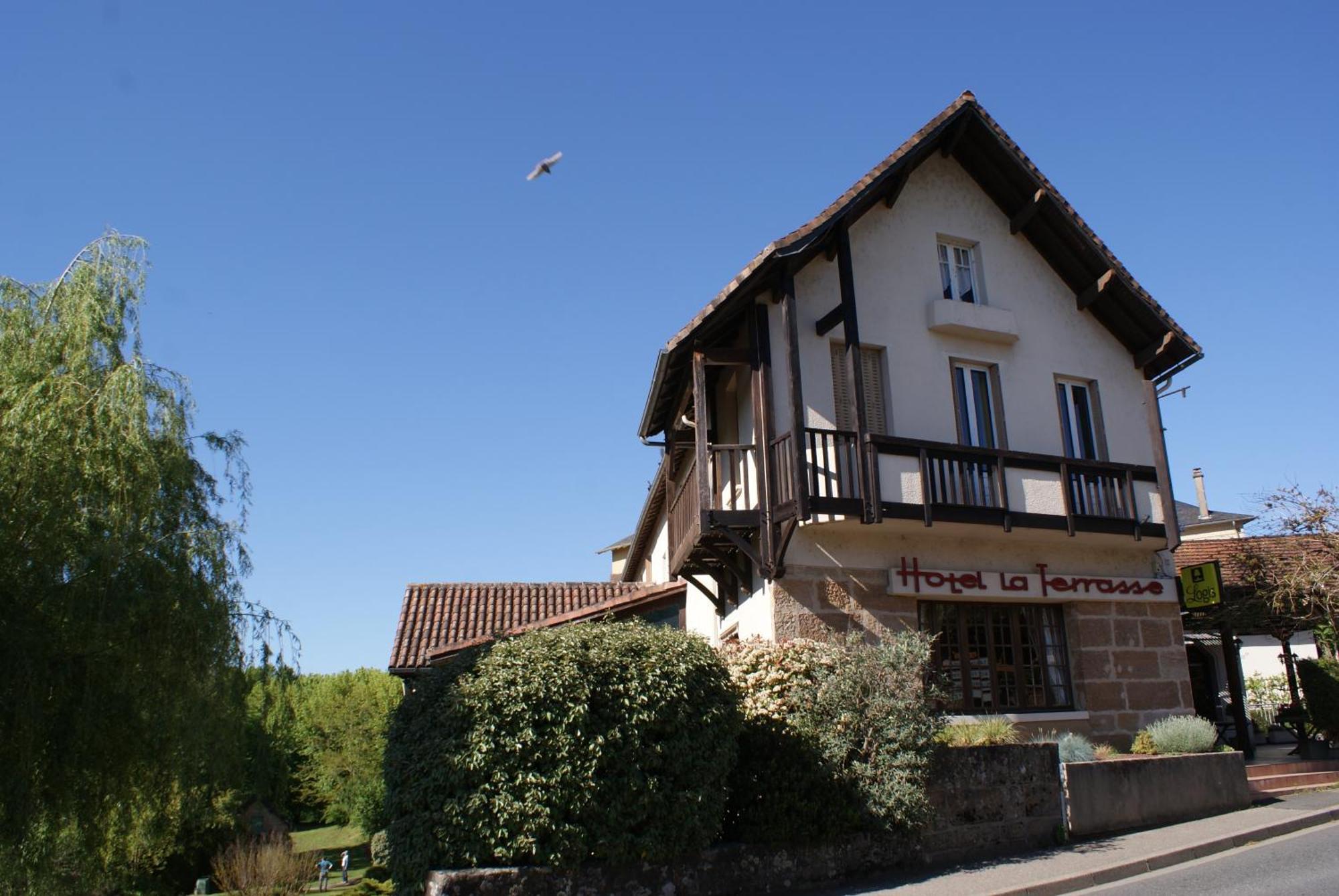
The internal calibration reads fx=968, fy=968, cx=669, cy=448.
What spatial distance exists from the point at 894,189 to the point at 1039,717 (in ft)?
26.2

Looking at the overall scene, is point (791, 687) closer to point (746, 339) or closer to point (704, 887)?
point (704, 887)

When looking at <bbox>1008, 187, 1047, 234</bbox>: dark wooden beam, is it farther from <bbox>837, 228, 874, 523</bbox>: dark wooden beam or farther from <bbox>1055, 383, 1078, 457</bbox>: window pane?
<bbox>837, 228, 874, 523</bbox>: dark wooden beam

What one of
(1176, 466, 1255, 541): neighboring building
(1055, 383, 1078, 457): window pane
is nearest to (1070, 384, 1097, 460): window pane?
(1055, 383, 1078, 457): window pane

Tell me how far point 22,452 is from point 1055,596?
502 inches

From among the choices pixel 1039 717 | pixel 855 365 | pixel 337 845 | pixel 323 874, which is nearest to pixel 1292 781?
pixel 1039 717

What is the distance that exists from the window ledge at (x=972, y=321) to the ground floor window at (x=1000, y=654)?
4.08 metres

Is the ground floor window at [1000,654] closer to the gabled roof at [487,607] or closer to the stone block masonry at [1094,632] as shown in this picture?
the stone block masonry at [1094,632]

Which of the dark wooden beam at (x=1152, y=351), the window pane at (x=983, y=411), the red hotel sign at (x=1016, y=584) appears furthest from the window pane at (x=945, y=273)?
the red hotel sign at (x=1016, y=584)

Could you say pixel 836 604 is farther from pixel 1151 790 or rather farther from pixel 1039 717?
pixel 1151 790

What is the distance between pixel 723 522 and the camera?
1266cm

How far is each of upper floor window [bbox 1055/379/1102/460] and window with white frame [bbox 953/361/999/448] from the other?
1.31 m

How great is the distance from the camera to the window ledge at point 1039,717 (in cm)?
1321

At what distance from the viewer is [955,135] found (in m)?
15.1

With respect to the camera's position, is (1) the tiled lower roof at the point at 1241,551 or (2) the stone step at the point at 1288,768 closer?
(2) the stone step at the point at 1288,768
